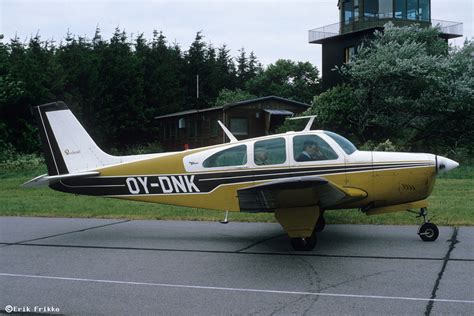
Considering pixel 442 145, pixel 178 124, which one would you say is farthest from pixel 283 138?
pixel 178 124

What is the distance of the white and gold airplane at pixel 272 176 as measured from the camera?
27.3 feet

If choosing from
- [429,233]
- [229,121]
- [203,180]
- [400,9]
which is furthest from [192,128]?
[429,233]

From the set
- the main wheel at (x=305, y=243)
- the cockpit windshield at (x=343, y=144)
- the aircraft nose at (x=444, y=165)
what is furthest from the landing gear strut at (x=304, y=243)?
the aircraft nose at (x=444, y=165)

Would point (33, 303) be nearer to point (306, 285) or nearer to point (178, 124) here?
point (306, 285)

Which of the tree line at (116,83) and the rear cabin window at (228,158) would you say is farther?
the tree line at (116,83)

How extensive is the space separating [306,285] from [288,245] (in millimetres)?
2606

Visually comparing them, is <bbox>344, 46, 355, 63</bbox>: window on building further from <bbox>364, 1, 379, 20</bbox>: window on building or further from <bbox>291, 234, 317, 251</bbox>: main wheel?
<bbox>291, 234, 317, 251</bbox>: main wheel

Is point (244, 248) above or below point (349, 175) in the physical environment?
below

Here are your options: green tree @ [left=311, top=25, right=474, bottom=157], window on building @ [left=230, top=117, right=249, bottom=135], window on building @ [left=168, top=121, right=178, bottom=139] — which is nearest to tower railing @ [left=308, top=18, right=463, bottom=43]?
green tree @ [left=311, top=25, right=474, bottom=157]

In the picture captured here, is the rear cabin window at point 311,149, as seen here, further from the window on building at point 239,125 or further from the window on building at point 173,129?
the window on building at point 173,129

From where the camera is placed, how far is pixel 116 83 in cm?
5222

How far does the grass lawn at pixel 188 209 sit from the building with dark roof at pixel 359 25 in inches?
749

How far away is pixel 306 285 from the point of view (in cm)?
646

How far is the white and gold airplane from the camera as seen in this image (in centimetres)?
834
